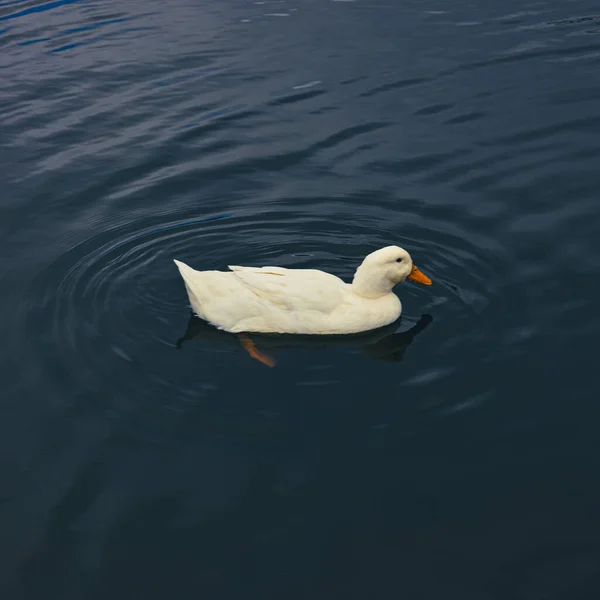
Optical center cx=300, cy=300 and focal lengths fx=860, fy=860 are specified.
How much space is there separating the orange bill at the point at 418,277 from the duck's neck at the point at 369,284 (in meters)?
0.25

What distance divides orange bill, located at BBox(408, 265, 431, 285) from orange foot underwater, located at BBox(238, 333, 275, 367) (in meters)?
1.75

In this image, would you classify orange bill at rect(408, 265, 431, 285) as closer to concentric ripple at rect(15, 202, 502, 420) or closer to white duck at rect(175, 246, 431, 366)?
white duck at rect(175, 246, 431, 366)

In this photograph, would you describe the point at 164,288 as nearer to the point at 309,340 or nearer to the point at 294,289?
the point at 294,289

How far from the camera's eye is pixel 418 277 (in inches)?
342

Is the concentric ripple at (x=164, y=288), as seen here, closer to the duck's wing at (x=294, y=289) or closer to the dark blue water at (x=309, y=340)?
the dark blue water at (x=309, y=340)

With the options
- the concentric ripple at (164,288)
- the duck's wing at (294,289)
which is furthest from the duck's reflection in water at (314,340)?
the duck's wing at (294,289)

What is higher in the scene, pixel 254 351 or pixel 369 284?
pixel 369 284

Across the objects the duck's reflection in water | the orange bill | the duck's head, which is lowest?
the duck's reflection in water

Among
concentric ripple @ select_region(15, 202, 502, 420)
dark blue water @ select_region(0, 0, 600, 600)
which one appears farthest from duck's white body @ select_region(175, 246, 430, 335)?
concentric ripple @ select_region(15, 202, 502, 420)

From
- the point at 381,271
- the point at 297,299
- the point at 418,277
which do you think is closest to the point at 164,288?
the point at 297,299

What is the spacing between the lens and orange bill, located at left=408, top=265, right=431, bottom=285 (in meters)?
8.66

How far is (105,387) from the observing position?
7641 mm

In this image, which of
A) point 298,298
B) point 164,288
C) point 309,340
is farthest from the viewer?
point 164,288

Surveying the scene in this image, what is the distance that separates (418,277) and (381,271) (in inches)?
19.4
